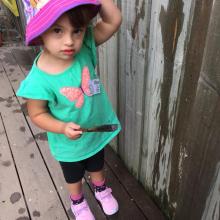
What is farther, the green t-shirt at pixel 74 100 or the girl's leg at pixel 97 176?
the girl's leg at pixel 97 176

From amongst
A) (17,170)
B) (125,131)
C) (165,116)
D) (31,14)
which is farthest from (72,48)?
(17,170)

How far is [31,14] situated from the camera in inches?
47.0

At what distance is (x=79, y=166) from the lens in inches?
65.2

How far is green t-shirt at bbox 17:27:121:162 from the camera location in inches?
50.1

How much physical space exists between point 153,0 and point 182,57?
0.91ft

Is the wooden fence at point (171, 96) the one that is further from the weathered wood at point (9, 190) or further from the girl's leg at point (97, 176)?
the weathered wood at point (9, 190)

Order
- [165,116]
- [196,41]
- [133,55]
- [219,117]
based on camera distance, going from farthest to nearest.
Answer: [133,55] < [165,116] < [196,41] < [219,117]

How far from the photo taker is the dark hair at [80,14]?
1.13m

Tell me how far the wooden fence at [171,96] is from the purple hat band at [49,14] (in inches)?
13.1

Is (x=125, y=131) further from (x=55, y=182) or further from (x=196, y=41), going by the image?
(x=196, y=41)

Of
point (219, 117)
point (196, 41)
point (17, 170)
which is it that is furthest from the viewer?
point (17, 170)

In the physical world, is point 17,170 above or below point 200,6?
below

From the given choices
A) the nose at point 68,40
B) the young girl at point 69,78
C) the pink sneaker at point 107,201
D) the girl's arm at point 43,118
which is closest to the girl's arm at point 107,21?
the young girl at point 69,78

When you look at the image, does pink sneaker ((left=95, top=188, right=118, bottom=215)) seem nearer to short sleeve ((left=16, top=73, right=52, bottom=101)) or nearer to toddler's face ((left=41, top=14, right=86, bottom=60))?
short sleeve ((left=16, top=73, right=52, bottom=101))
